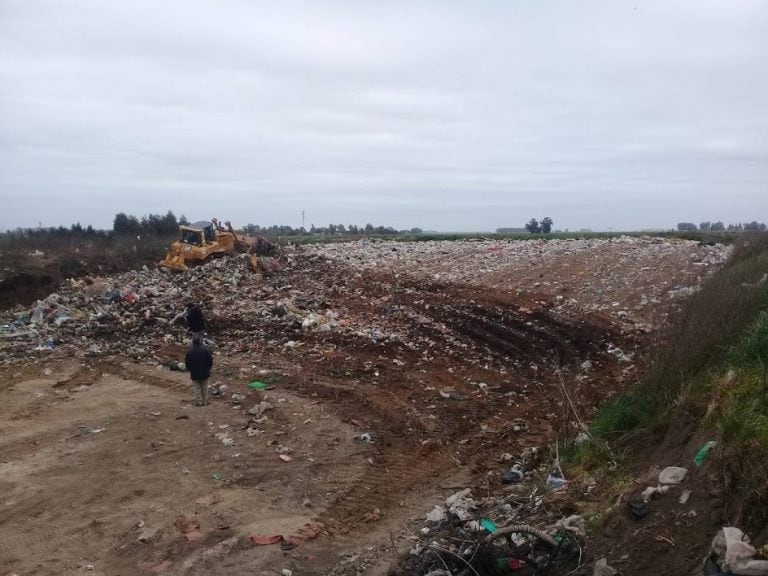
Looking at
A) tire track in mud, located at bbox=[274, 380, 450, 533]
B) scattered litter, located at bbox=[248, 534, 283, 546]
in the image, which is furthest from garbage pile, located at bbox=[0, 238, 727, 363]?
scattered litter, located at bbox=[248, 534, 283, 546]

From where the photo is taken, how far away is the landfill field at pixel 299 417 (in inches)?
183

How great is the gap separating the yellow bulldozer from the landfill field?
3552 mm

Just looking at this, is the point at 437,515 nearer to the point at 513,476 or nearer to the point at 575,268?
the point at 513,476

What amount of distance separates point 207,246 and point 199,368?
1257cm

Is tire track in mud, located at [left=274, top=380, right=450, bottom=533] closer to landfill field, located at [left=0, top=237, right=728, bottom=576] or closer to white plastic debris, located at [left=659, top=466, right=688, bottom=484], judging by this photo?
landfill field, located at [left=0, top=237, right=728, bottom=576]

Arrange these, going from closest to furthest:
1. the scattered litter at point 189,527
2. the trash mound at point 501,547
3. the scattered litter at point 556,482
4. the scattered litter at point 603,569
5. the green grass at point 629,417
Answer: the scattered litter at point 603,569 < the trash mound at point 501,547 < the scattered litter at point 556,482 < the scattered litter at point 189,527 < the green grass at point 629,417

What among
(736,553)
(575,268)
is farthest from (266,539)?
(575,268)

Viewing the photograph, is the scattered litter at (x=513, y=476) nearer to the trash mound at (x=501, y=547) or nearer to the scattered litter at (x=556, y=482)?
the scattered litter at (x=556, y=482)

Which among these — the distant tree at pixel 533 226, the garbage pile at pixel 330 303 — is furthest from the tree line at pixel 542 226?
the garbage pile at pixel 330 303

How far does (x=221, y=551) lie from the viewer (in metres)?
4.54

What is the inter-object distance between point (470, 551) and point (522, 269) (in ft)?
50.1

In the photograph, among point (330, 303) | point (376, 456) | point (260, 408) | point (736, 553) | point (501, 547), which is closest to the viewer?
point (736, 553)

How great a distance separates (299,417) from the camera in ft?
24.5

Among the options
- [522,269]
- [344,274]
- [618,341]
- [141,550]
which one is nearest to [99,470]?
[141,550]
